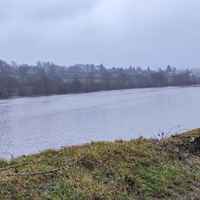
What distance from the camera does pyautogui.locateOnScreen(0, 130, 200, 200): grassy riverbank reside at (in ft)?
12.0

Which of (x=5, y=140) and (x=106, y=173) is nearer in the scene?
(x=106, y=173)

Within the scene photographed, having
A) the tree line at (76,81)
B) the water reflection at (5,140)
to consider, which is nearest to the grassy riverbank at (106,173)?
the water reflection at (5,140)

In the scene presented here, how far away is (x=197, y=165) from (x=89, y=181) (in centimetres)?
175

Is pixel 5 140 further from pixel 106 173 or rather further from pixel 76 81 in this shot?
pixel 76 81

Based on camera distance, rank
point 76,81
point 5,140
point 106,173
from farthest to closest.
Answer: point 76,81
point 5,140
point 106,173

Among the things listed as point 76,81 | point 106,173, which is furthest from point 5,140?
point 76,81

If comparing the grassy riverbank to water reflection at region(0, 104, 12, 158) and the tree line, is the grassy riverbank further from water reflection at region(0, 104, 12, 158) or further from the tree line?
the tree line

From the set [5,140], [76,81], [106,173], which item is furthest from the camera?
[76,81]

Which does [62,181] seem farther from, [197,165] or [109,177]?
[197,165]

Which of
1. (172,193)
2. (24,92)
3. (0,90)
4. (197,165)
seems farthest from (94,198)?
(24,92)

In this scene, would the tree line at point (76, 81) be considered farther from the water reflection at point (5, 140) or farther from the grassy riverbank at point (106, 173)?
the grassy riverbank at point (106, 173)

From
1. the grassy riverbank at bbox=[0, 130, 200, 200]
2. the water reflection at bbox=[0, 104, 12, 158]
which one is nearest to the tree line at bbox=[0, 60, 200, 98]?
the water reflection at bbox=[0, 104, 12, 158]

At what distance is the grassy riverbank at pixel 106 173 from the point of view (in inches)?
144

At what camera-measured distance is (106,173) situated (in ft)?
13.9
